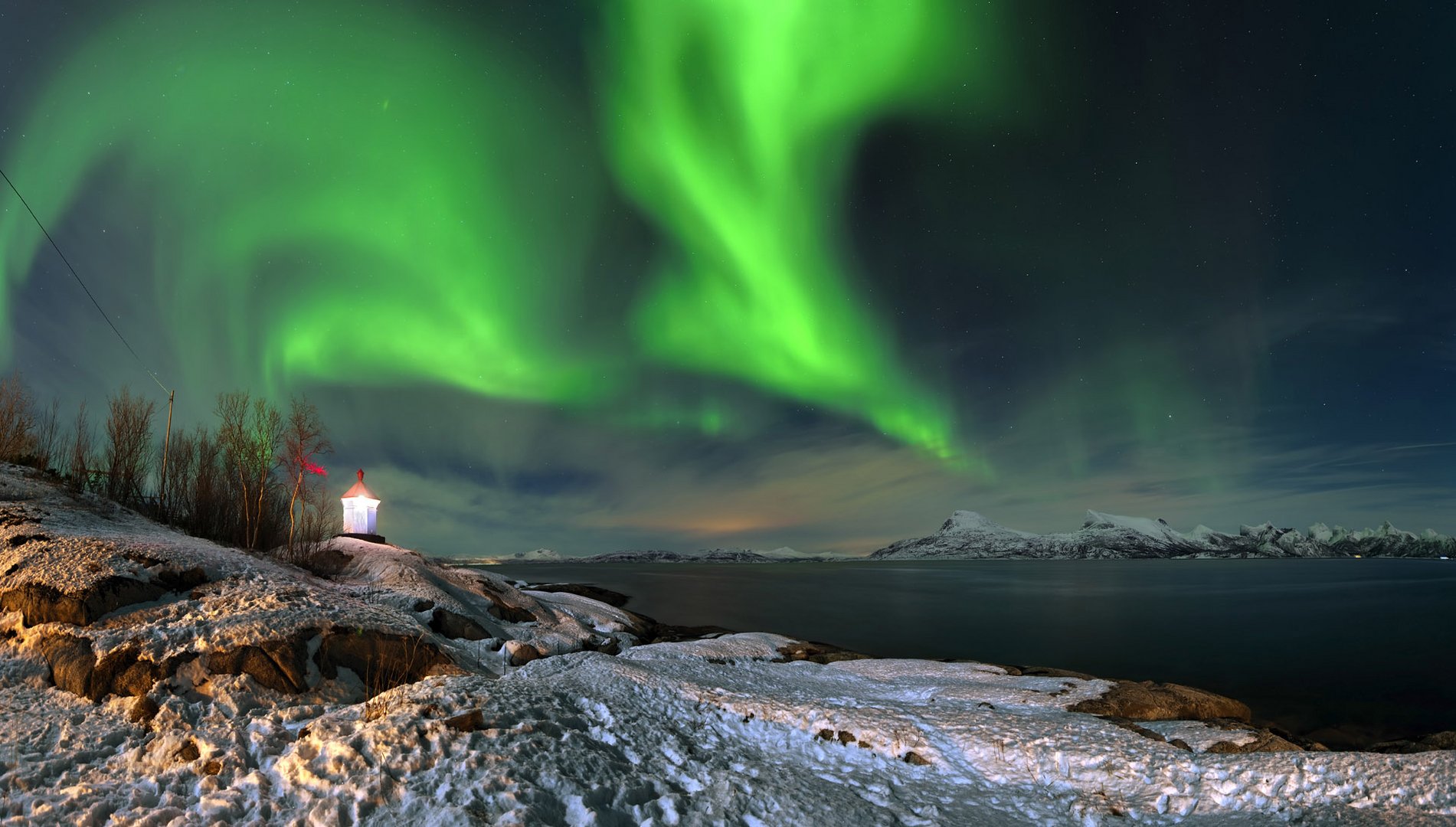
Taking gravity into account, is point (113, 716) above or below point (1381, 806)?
above

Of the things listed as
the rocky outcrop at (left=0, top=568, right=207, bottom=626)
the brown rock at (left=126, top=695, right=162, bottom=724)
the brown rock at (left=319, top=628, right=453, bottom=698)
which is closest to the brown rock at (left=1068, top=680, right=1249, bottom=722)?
the brown rock at (left=319, top=628, right=453, bottom=698)

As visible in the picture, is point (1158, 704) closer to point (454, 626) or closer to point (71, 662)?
point (454, 626)

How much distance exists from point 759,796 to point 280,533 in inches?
1222

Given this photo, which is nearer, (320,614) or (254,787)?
(254,787)

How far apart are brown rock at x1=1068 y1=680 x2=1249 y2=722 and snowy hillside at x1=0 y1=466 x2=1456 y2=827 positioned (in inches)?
3.5

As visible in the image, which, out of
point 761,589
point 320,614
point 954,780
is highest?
point 320,614

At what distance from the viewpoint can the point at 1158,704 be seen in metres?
12.9

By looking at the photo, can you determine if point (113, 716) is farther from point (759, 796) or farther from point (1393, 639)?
point (1393, 639)

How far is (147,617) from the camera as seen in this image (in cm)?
994

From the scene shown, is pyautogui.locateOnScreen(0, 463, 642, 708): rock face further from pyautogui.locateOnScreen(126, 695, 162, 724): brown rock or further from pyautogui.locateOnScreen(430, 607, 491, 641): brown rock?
pyautogui.locateOnScreen(430, 607, 491, 641): brown rock

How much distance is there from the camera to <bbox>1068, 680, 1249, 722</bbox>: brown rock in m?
12.6

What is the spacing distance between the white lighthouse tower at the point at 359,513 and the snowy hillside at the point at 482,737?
1867cm

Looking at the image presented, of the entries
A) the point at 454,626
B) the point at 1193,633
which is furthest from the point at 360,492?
the point at 1193,633

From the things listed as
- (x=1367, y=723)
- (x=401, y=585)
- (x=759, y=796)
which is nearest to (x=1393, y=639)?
(x=1367, y=723)
